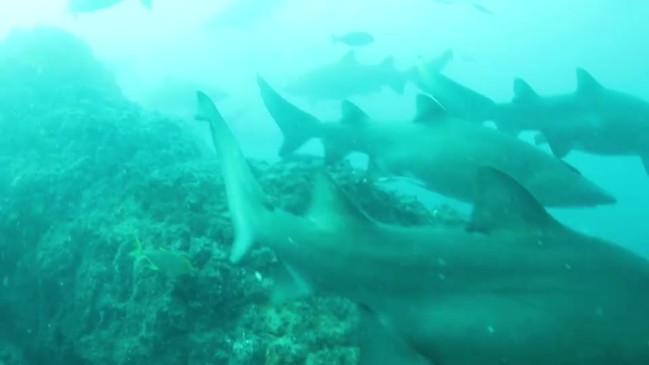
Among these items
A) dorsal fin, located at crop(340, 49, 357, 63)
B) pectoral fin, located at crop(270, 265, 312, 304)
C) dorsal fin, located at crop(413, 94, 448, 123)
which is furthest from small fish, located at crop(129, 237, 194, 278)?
A: dorsal fin, located at crop(340, 49, 357, 63)

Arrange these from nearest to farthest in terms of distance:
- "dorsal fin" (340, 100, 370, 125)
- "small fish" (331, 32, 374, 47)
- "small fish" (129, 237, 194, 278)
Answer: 1. "small fish" (129, 237, 194, 278)
2. "dorsal fin" (340, 100, 370, 125)
3. "small fish" (331, 32, 374, 47)

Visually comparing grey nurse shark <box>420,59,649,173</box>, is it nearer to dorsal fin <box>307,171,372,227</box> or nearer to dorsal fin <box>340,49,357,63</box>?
dorsal fin <box>307,171,372,227</box>

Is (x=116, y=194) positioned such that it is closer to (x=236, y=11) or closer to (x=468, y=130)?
(x=468, y=130)

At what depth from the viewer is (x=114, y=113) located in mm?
12867

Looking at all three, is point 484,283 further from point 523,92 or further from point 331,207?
point 523,92

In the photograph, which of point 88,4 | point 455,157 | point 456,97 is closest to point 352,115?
point 456,97

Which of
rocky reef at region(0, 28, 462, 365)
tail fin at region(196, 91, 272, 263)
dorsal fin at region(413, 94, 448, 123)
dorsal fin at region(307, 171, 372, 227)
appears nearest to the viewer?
dorsal fin at region(307, 171, 372, 227)

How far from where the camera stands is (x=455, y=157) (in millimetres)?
4695

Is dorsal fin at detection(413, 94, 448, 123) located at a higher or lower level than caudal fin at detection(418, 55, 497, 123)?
higher

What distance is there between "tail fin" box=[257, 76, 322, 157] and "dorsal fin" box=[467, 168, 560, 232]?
333cm

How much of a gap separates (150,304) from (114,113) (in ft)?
30.2

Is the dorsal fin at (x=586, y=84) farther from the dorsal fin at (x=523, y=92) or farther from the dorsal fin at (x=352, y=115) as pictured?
the dorsal fin at (x=352, y=115)

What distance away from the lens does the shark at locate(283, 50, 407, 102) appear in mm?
23531

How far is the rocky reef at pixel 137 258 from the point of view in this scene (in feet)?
14.9
